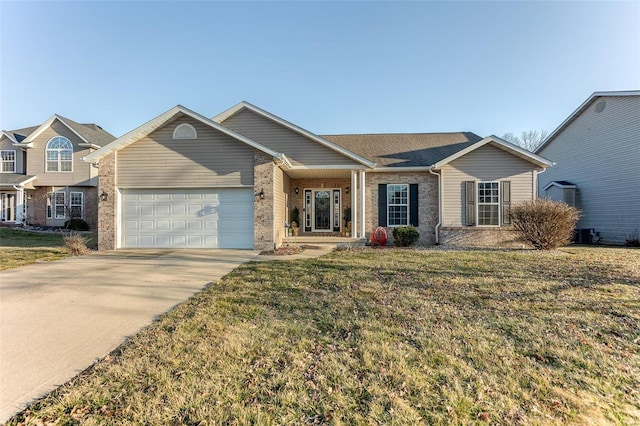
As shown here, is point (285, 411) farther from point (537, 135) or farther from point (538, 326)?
point (537, 135)

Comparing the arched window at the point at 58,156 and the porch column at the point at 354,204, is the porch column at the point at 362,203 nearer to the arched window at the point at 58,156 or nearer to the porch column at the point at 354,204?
the porch column at the point at 354,204

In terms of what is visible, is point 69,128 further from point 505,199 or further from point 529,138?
point 529,138

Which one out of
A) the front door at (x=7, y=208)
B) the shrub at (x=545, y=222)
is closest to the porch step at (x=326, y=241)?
the shrub at (x=545, y=222)

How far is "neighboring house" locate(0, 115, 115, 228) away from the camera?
19.6m

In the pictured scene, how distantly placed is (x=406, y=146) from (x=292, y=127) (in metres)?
5.96

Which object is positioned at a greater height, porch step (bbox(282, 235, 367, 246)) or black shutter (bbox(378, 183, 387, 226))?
black shutter (bbox(378, 183, 387, 226))

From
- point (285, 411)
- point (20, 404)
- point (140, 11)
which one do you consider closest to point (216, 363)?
point (285, 411)

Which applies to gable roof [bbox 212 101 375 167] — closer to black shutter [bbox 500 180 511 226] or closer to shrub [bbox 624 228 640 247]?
black shutter [bbox 500 180 511 226]

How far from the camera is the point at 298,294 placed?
5.41 meters

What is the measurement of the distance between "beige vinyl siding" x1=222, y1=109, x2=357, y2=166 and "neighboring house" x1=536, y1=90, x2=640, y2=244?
12.5 meters

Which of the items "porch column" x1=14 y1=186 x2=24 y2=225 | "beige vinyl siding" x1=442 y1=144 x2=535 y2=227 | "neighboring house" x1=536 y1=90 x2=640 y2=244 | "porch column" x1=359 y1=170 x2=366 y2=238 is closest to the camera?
"porch column" x1=359 y1=170 x2=366 y2=238

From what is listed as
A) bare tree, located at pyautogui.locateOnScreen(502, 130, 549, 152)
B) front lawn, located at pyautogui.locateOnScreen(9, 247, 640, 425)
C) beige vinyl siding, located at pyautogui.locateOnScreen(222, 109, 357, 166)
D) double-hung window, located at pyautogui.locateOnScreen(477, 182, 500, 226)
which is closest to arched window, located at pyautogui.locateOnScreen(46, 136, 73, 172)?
beige vinyl siding, located at pyautogui.locateOnScreen(222, 109, 357, 166)

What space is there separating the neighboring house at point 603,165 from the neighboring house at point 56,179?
28.1m

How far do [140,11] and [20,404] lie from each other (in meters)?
13.1
